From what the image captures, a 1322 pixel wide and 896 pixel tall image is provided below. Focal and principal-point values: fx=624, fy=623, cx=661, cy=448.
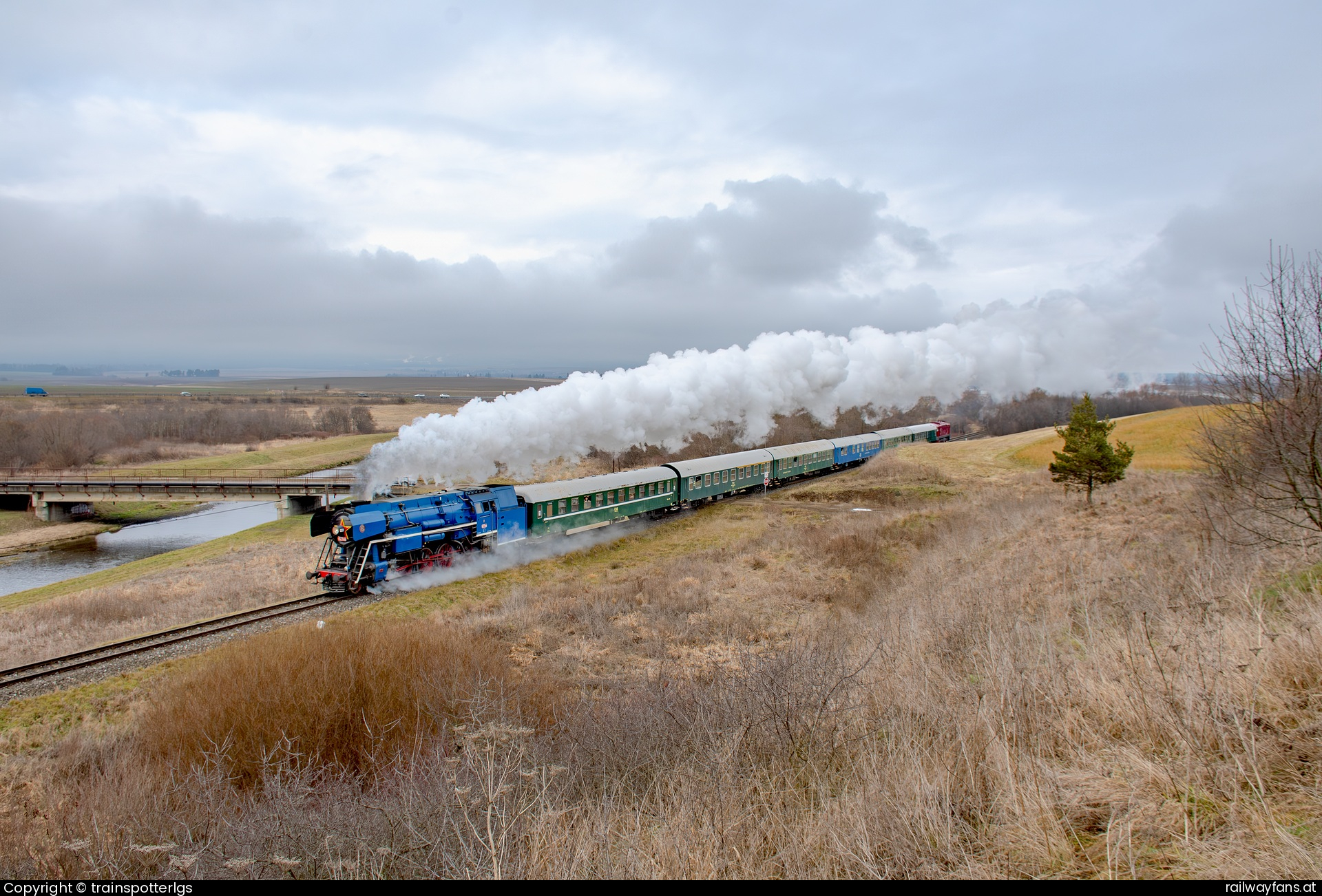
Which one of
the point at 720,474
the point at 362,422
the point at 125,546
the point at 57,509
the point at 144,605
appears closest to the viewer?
the point at 144,605

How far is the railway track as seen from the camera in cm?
1468

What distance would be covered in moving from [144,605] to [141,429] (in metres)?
79.7

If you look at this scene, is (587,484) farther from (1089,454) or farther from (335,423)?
(335,423)

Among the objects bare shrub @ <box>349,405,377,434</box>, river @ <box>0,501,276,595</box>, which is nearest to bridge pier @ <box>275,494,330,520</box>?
river @ <box>0,501,276,595</box>

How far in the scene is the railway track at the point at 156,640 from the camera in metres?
14.7

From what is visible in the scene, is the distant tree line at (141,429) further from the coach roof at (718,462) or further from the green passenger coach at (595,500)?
the coach roof at (718,462)

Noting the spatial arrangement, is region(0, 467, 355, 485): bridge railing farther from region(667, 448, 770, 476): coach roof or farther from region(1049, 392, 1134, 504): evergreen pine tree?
region(1049, 392, 1134, 504): evergreen pine tree

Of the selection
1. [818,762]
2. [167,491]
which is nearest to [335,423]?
[167,491]

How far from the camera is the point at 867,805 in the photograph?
4.90 m

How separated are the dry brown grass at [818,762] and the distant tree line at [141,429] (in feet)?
239

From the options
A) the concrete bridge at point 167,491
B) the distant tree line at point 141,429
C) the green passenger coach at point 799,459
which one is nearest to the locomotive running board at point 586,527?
the green passenger coach at point 799,459

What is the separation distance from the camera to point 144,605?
21438mm

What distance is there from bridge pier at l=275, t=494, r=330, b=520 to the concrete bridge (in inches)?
1.8
